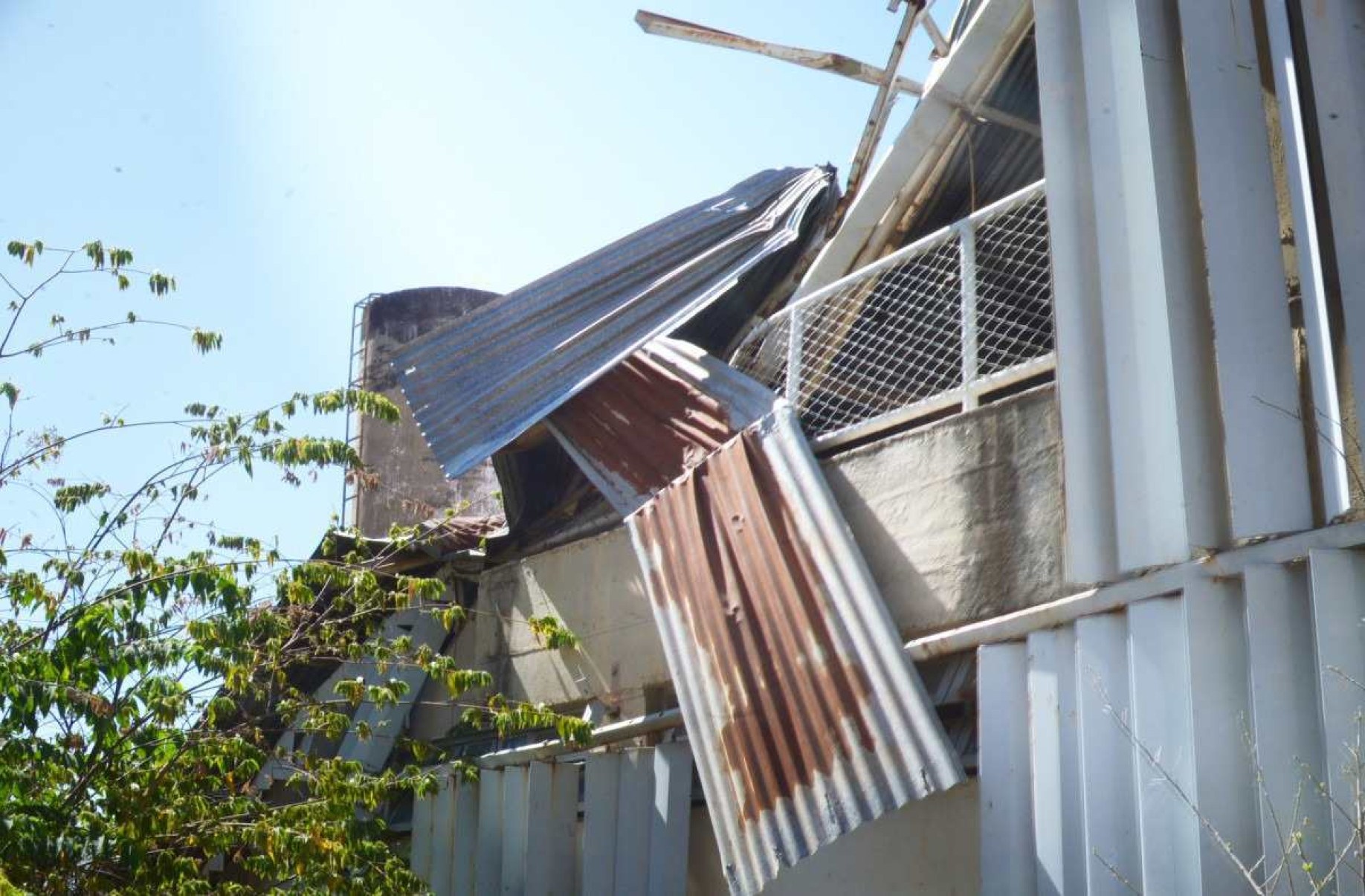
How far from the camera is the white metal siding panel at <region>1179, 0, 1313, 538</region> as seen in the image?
5.31 metres

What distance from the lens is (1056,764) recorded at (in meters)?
5.88

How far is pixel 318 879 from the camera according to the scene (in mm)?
7402

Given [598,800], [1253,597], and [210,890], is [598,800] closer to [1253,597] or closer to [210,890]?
[210,890]

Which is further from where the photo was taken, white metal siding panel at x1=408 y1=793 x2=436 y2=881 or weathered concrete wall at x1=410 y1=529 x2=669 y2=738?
white metal siding panel at x1=408 y1=793 x2=436 y2=881

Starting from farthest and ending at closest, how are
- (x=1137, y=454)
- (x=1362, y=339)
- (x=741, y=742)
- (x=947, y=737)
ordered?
(x=741, y=742), (x=947, y=737), (x=1137, y=454), (x=1362, y=339)

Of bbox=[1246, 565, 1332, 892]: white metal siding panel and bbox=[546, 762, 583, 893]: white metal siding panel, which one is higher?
bbox=[1246, 565, 1332, 892]: white metal siding panel

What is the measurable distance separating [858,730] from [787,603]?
76 cm

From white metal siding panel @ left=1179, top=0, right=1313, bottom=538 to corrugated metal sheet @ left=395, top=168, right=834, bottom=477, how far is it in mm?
3793

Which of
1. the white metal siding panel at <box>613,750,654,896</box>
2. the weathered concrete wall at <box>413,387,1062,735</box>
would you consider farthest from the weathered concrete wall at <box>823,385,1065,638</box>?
the white metal siding panel at <box>613,750,654,896</box>

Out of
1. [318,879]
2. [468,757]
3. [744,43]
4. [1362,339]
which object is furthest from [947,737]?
[744,43]

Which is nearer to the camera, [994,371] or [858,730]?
[858,730]

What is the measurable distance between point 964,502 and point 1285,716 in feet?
6.53

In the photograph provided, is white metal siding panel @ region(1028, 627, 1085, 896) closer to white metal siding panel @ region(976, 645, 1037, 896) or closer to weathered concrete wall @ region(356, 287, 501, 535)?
white metal siding panel @ region(976, 645, 1037, 896)

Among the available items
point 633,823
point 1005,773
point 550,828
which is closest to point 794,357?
point 633,823
